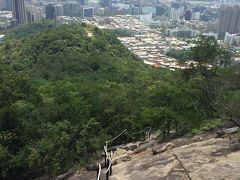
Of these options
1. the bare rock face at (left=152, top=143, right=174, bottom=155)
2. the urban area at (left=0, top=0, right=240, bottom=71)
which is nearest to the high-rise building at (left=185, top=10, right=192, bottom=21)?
the urban area at (left=0, top=0, right=240, bottom=71)

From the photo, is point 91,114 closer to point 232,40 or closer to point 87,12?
point 232,40

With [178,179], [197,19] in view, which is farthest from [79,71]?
[197,19]

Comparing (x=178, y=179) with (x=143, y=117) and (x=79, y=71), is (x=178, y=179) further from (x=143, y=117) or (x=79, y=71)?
(x=79, y=71)

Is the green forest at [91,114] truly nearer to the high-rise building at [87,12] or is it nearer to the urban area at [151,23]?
the urban area at [151,23]

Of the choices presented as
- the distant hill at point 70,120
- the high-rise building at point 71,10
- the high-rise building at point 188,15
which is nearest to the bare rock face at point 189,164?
the distant hill at point 70,120

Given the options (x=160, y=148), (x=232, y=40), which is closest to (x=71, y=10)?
(x=232, y=40)
